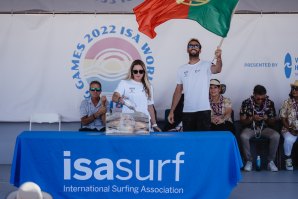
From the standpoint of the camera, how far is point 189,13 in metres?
6.46

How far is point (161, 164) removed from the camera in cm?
546

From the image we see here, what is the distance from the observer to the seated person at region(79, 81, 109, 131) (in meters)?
7.70

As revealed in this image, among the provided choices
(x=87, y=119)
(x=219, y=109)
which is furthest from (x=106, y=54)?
(x=219, y=109)

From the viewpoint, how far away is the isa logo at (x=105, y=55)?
8.03m

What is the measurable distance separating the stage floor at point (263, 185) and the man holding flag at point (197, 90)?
83 cm

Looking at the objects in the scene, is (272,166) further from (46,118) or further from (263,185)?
(46,118)

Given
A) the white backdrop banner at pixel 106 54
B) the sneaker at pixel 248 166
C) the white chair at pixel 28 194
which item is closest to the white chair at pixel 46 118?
the white backdrop banner at pixel 106 54

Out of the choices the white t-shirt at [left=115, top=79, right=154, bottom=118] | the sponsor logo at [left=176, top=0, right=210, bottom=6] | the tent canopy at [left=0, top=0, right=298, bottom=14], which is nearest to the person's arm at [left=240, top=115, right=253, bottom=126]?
the tent canopy at [left=0, top=0, right=298, bottom=14]

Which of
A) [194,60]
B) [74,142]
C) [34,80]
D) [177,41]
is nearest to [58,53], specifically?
[34,80]

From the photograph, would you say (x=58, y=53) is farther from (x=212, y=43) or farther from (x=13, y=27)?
(x=212, y=43)

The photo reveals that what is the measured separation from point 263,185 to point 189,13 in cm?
217

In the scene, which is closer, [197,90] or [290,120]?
[197,90]

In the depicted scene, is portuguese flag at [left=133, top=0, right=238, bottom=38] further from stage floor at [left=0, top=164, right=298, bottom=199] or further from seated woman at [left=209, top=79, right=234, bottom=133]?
stage floor at [left=0, top=164, right=298, bottom=199]

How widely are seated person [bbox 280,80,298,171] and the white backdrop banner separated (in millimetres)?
348
